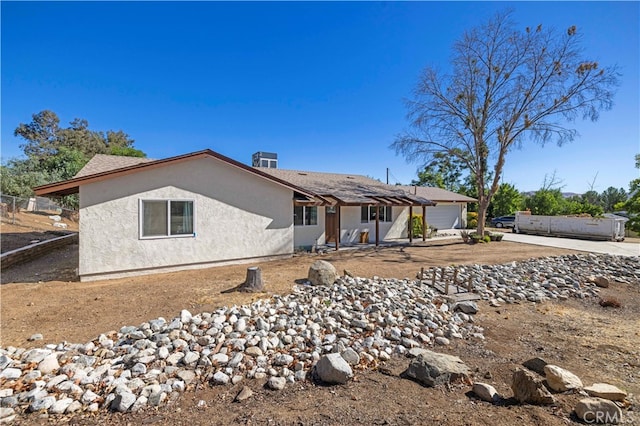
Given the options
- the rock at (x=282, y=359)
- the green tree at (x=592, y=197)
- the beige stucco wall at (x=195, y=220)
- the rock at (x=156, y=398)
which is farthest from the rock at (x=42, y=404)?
the green tree at (x=592, y=197)

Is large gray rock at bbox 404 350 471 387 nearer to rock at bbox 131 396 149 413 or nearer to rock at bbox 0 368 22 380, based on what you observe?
rock at bbox 131 396 149 413

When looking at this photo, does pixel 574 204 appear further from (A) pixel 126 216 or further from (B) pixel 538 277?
(A) pixel 126 216

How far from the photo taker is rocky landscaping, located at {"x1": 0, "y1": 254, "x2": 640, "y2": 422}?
3256mm

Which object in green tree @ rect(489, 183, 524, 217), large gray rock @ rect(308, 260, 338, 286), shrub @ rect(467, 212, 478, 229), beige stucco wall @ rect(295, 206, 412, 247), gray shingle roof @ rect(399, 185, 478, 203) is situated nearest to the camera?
large gray rock @ rect(308, 260, 338, 286)

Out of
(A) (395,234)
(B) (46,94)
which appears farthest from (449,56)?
(B) (46,94)

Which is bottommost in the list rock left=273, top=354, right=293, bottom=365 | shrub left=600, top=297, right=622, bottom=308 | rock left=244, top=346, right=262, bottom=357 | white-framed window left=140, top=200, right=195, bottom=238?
shrub left=600, top=297, right=622, bottom=308

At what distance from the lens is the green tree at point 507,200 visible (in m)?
31.3

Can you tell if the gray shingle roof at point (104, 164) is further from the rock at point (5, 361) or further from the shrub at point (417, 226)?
the shrub at point (417, 226)

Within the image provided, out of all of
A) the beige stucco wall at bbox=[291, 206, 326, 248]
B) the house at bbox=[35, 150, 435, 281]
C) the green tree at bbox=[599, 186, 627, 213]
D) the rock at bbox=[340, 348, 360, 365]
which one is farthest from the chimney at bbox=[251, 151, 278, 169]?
the green tree at bbox=[599, 186, 627, 213]

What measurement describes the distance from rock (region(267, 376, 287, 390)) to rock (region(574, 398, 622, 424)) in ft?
11.0

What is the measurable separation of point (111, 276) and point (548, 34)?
84.0 feet

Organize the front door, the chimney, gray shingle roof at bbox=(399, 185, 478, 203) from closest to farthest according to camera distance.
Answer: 1. the front door
2. the chimney
3. gray shingle roof at bbox=(399, 185, 478, 203)

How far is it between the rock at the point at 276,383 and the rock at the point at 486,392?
244cm

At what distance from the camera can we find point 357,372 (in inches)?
155
